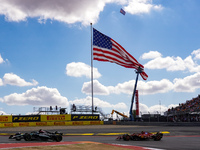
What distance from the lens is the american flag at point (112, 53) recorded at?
34.6m

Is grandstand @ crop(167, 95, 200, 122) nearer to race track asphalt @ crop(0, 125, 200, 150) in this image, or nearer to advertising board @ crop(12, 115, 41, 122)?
race track asphalt @ crop(0, 125, 200, 150)

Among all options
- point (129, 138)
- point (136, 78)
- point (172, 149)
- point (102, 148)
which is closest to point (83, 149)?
point (102, 148)

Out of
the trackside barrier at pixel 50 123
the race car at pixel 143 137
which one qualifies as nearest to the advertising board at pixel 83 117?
the trackside barrier at pixel 50 123

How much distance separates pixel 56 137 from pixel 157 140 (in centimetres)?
708

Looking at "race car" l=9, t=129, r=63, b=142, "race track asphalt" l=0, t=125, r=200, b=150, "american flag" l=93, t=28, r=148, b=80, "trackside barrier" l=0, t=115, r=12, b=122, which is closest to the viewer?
"race track asphalt" l=0, t=125, r=200, b=150

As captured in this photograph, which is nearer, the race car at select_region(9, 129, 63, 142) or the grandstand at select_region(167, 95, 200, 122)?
the race car at select_region(9, 129, 63, 142)

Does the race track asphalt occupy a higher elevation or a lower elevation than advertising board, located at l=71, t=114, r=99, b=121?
lower

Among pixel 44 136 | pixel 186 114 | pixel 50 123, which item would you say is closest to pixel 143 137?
pixel 44 136

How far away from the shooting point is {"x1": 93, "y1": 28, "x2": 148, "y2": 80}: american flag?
34.6 metres

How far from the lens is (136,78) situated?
46.2 m

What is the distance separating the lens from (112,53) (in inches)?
1372

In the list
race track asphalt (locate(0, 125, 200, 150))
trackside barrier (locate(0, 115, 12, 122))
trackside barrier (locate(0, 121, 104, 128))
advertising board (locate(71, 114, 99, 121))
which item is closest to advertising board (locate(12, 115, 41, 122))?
trackside barrier (locate(0, 115, 12, 122))

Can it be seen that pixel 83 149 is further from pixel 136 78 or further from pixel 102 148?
pixel 136 78

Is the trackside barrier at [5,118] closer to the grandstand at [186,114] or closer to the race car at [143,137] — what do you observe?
the grandstand at [186,114]
